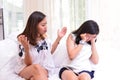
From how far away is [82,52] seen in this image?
2025 mm

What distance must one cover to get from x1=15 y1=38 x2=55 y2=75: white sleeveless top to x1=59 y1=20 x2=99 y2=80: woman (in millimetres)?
143

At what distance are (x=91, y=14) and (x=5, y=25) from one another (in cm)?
122

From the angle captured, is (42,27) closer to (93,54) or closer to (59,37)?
(59,37)

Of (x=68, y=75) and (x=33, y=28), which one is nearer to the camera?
(x=68, y=75)

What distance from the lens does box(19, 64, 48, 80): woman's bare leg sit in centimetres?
183

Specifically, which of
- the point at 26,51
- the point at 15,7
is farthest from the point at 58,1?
the point at 26,51

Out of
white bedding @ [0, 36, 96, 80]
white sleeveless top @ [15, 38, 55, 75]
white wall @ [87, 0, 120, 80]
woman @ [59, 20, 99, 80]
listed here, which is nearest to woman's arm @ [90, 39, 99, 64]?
woman @ [59, 20, 99, 80]

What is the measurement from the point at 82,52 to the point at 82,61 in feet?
0.24

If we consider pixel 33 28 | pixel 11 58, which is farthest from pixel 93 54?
pixel 11 58

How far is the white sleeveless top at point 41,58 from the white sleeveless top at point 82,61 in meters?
0.18

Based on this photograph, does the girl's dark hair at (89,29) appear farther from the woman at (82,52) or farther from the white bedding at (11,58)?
the white bedding at (11,58)

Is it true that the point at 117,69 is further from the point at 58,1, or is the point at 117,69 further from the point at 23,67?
the point at 58,1

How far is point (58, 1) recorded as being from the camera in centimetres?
325

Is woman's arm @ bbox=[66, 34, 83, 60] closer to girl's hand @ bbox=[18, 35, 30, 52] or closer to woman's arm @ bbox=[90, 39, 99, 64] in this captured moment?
woman's arm @ bbox=[90, 39, 99, 64]
